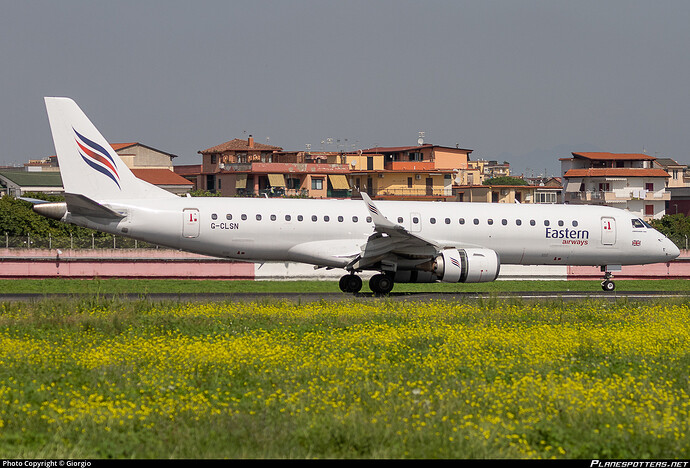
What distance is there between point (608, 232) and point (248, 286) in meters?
15.6

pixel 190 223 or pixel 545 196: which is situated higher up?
pixel 190 223

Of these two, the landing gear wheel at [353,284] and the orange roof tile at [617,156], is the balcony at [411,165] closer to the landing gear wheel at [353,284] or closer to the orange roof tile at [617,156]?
the orange roof tile at [617,156]

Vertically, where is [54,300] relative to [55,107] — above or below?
below

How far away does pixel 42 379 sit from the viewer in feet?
40.9

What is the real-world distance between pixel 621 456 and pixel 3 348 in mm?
10979

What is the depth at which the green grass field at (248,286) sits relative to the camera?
110 ft

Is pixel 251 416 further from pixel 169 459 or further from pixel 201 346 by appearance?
pixel 201 346

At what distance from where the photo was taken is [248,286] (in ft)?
120

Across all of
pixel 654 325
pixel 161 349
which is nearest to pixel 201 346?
pixel 161 349

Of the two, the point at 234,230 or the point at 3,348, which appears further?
the point at 234,230

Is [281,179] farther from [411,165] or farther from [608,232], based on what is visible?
[608,232]

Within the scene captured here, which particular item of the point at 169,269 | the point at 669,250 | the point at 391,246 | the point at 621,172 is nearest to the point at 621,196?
the point at 621,172

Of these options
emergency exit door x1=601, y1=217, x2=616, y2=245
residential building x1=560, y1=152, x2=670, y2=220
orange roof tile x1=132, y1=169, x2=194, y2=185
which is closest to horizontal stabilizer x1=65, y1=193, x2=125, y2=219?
emergency exit door x1=601, y1=217, x2=616, y2=245

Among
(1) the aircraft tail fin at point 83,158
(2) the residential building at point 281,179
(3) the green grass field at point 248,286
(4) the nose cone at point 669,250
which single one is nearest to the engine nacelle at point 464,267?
(3) the green grass field at point 248,286
